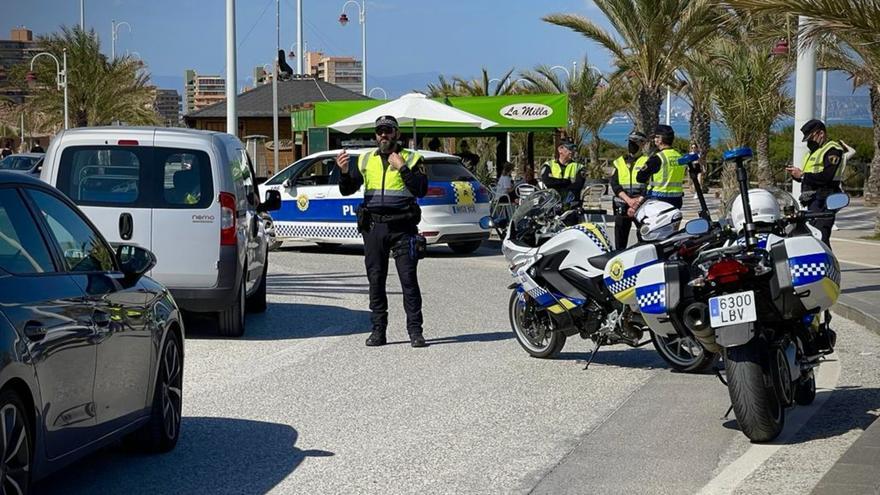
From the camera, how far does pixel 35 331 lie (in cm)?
538

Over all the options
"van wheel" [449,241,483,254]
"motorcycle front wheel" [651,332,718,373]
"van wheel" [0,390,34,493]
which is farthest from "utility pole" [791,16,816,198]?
"van wheel" [0,390,34,493]

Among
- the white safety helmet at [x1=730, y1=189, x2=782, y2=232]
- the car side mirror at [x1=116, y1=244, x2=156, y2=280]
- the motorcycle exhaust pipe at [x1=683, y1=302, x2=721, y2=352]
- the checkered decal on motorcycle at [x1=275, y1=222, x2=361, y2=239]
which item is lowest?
the checkered decal on motorcycle at [x1=275, y1=222, x2=361, y2=239]

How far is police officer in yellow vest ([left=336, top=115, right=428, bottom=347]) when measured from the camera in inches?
461

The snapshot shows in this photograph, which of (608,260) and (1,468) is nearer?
(1,468)

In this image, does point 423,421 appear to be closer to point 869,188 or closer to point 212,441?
point 212,441

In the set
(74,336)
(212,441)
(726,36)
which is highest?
(726,36)

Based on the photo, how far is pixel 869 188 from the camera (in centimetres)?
3816

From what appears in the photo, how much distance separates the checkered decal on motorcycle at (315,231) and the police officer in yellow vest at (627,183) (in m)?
5.51

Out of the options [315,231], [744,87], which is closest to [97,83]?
[744,87]

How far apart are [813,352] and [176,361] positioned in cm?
373

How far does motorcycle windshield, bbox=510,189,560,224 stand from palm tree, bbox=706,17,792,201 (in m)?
18.3

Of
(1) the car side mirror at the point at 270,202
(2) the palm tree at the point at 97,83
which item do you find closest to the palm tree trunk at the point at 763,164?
(1) the car side mirror at the point at 270,202

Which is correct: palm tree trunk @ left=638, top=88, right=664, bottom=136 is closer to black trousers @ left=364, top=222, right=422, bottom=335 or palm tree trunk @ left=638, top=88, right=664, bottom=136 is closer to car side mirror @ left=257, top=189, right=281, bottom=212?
car side mirror @ left=257, top=189, right=281, bottom=212

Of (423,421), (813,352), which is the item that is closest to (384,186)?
(423,421)
